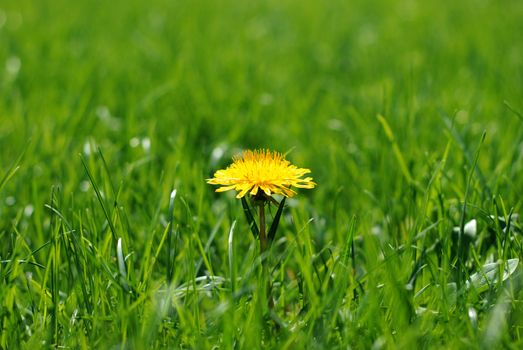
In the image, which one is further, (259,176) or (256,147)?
(256,147)

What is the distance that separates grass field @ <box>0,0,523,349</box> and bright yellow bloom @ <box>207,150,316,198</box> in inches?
5.1

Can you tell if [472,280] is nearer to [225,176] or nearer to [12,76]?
[225,176]

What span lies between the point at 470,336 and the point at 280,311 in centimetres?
42

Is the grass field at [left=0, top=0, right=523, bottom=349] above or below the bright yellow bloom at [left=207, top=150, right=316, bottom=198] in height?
below

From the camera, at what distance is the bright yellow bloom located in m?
1.31

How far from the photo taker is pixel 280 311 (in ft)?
4.85

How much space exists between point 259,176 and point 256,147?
4.60ft

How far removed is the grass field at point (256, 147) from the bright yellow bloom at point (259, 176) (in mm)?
130

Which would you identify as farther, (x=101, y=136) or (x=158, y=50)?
(x=158, y=50)

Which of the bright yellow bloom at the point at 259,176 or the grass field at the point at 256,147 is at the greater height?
the bright yellow bloom at the point at 259,176

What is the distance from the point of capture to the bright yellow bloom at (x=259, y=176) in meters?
1.31

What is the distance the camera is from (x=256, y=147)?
271 cm

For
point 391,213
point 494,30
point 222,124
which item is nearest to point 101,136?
point 222,124

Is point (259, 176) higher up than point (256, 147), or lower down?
higher up
